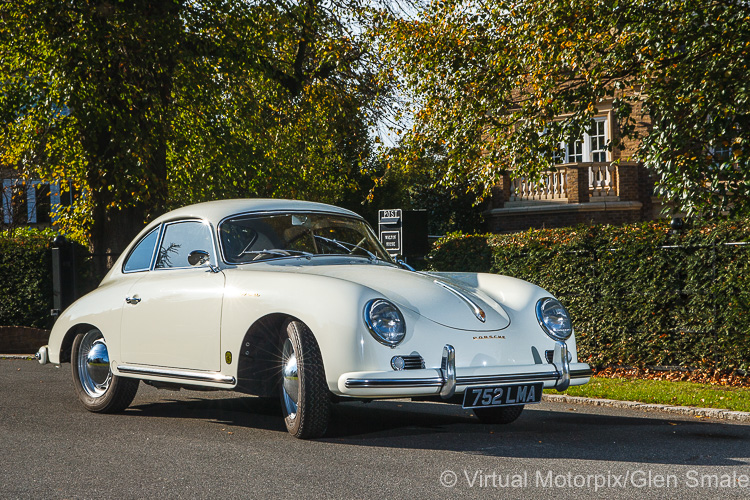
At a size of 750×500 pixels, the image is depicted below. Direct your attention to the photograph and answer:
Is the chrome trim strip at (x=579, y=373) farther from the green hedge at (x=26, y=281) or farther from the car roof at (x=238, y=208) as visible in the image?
the green hedge at (x=26, y=281)

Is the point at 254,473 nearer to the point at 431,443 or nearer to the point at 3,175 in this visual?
the point at 431,443

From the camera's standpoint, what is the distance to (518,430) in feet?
22.2

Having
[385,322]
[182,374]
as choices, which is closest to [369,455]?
[385,322]

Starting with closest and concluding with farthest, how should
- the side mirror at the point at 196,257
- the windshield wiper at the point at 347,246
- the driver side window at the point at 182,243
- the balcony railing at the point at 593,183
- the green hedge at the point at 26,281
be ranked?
the side mirror at the point at 196,257 → the driver side window at the point at 182,243 → the windshield wiper at the point at 347,246 → the green hedge at the point at 26,281 → the balcony railing at the point at 593,183

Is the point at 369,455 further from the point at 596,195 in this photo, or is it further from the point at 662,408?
the point at 596,195

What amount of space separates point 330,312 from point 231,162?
42.3 ft

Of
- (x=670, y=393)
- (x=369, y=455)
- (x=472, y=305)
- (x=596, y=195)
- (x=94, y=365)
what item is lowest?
(x=670, y=393)

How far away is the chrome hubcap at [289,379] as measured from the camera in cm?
599

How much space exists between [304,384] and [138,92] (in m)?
10.5

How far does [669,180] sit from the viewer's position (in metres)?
12.1

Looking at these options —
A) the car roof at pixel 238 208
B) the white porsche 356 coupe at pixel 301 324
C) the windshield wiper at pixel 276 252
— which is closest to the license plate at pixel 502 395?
the white porsche 356 coupe at pixel 301 324

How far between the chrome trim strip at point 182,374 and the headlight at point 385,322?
4.48 ft

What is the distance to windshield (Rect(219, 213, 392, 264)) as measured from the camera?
7.05 meters

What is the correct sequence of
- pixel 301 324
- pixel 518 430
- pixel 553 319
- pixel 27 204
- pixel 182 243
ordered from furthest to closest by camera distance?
pixel 27 204
pixel 182 243
pixel 518 430
pixel 553 319
pixel 301 324
